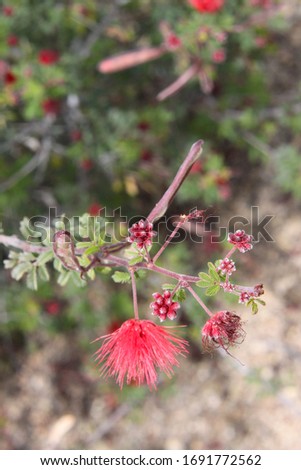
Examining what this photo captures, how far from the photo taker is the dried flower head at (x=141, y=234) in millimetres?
1278

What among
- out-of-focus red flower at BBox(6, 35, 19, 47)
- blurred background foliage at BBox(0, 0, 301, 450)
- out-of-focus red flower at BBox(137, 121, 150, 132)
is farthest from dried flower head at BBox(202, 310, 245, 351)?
out-of-focus red flower at BBox(6, 35, 19, 47)

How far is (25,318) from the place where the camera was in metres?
3.11

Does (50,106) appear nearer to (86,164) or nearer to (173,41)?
(86,164)

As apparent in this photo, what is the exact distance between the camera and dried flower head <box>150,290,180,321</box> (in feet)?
4.20

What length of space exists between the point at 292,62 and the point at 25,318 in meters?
2.51

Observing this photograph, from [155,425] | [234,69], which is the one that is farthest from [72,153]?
[155,425]

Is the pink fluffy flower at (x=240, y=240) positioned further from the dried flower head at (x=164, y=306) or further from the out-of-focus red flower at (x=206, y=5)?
the out-of-focus red flower at (x=206, y=5)

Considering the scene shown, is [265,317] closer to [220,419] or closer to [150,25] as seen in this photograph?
[220,419]

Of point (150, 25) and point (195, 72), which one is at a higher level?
point (150, 25)

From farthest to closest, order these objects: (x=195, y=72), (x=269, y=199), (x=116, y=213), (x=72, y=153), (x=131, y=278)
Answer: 1. (x=269, y=199)
2. (x=116, y=213)
3. (x=72, y=153)
4. (x=195, y=72)
5. (x=131, y=278)

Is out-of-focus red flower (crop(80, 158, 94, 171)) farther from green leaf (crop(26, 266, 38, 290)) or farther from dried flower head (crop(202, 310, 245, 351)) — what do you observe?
dried flower head (crop(202, 310, 245, 351))

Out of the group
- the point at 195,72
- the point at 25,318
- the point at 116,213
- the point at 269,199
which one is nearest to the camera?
the point at 195,72

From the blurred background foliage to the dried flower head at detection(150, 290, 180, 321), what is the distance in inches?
62.0

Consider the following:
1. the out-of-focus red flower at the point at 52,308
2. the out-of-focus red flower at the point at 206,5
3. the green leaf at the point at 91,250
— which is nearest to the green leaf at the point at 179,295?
the green leaf at the point at 91,250
